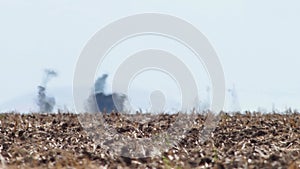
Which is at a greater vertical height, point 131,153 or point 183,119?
point 183,119

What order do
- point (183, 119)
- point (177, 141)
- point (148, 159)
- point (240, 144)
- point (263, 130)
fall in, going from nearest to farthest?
point (148, 159)
point (240, 144)
point (177, 141)
point (263, 130)
point (183, 119)

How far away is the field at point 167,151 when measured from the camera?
7344 millimetres

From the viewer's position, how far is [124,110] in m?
13.9

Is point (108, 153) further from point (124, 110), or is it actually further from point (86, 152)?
point (124, 110)

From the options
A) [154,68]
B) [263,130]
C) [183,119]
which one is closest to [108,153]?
[154,68]

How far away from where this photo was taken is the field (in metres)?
7.34

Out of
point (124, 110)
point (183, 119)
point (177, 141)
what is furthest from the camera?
point (124, 110)

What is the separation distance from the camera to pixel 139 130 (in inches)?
465

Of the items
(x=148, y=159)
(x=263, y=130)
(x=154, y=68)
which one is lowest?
(x=148, y=159)

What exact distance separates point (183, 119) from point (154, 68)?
225cm

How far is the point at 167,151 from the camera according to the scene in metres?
8.59

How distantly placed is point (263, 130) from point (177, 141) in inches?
62.8

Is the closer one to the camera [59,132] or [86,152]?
[86,152]

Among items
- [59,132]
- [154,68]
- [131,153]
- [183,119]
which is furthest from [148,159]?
[183,119]
